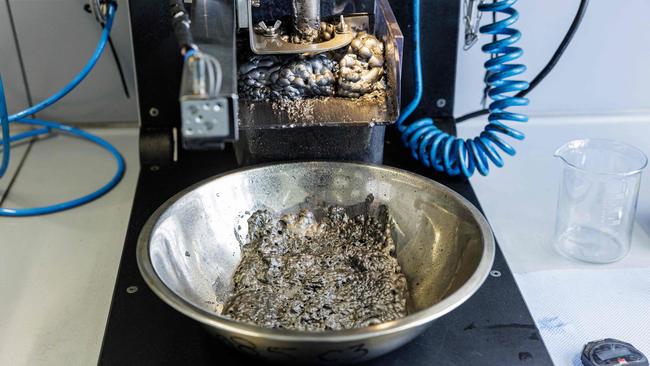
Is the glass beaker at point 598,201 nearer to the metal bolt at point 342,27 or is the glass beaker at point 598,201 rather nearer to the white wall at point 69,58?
the metal bolt at point 342,27

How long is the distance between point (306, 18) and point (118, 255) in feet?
1.53

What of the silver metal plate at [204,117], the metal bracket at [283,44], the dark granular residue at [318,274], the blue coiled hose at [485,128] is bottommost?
the dark granular residue at [318,274]

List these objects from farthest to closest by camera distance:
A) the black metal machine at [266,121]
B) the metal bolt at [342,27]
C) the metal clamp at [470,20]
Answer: the metal clamp at [470,20] → the metal bolt at [342,27] → the black metal machine at [266,121]

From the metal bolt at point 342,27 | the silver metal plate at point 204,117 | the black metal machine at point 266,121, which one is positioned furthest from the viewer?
the metal bolt at point 342,27

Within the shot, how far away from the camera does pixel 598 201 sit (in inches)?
47.6

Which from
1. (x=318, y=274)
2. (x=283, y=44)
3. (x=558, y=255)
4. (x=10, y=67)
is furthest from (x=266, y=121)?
(x=10, y=67)

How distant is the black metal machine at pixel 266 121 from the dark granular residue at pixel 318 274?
0.07m

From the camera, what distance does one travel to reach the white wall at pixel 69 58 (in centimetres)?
140

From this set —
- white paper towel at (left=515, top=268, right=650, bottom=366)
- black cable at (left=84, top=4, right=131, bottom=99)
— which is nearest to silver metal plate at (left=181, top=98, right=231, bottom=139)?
white paper towel at (left=515, top=268, right=650, bottom=366)

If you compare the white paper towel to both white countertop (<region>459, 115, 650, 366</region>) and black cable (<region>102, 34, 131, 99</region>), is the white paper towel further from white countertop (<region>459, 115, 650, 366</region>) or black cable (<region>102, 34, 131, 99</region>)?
black cable (<region>102, 34, 131, 99</region>)

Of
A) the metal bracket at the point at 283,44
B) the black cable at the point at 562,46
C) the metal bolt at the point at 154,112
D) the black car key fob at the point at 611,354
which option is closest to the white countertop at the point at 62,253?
the metal bolt at the point at 154,112

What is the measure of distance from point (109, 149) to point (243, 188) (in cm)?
47

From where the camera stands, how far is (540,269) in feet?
3.72

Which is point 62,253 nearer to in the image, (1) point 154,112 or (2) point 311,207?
(1) point 154,112
